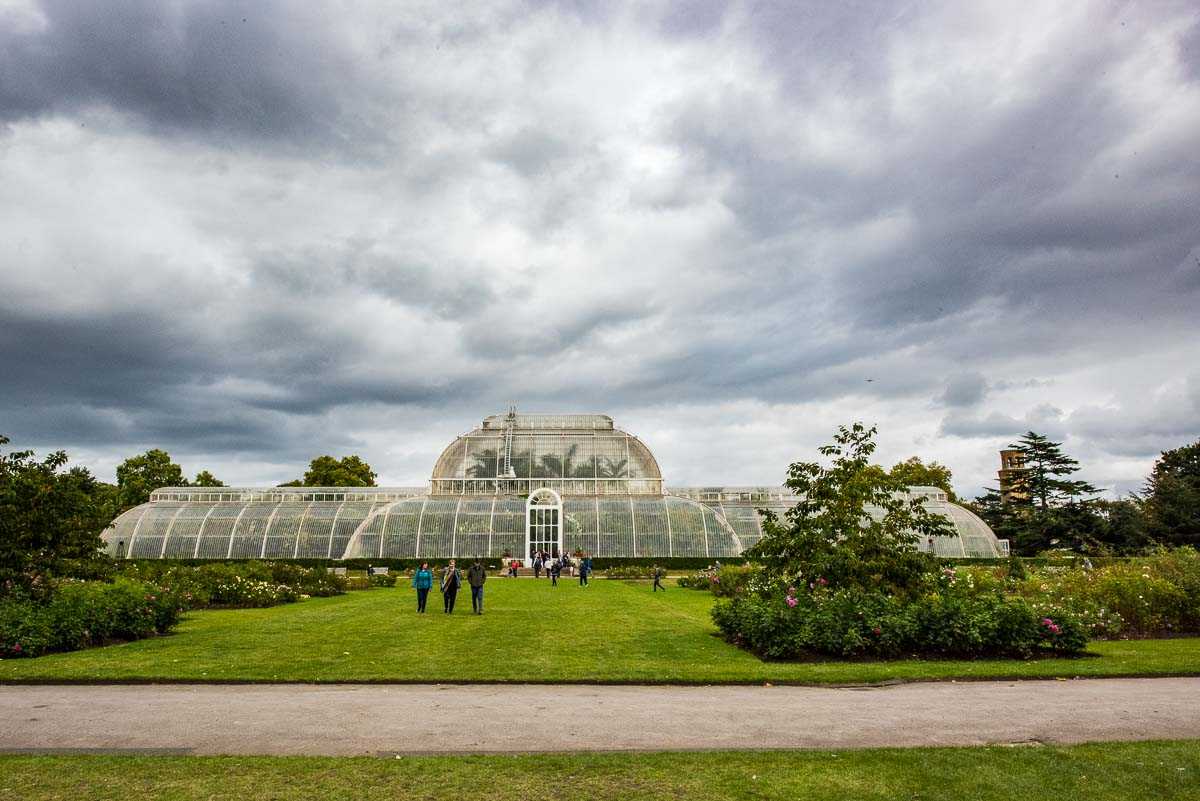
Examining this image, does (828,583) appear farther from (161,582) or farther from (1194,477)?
(1194,477)

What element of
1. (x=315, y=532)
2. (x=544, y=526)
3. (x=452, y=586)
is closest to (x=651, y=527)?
(x=544, y=526)

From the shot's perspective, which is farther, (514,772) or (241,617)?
(241,617)

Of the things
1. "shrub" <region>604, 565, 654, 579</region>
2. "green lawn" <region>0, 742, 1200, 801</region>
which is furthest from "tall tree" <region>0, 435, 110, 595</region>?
"shrub" <region>604, 565, 654, 579</region>

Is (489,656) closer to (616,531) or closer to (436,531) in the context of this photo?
(616,531)

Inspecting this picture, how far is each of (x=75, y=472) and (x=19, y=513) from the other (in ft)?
5.08

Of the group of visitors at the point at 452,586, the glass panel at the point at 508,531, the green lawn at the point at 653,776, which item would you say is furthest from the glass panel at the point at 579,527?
the green lawn at the point at 653,776

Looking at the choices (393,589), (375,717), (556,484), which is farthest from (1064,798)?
(556,484)

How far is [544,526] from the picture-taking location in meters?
54.9

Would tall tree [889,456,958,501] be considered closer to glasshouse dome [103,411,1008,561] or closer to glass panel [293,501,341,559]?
glasshouse dome [103,411,1008,561]

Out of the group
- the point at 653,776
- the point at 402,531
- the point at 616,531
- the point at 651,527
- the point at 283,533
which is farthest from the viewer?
the point at 283,533

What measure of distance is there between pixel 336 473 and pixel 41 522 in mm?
67321

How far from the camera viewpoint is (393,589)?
3822 cm

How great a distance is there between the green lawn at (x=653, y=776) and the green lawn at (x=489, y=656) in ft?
17.2

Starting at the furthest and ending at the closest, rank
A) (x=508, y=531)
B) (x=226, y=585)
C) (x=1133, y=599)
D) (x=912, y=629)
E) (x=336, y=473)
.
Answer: (x=336, y=473) → (x=508, y=531) → (x=226, y=585) → (x=1133, y=599) → (x=912, y=629)
